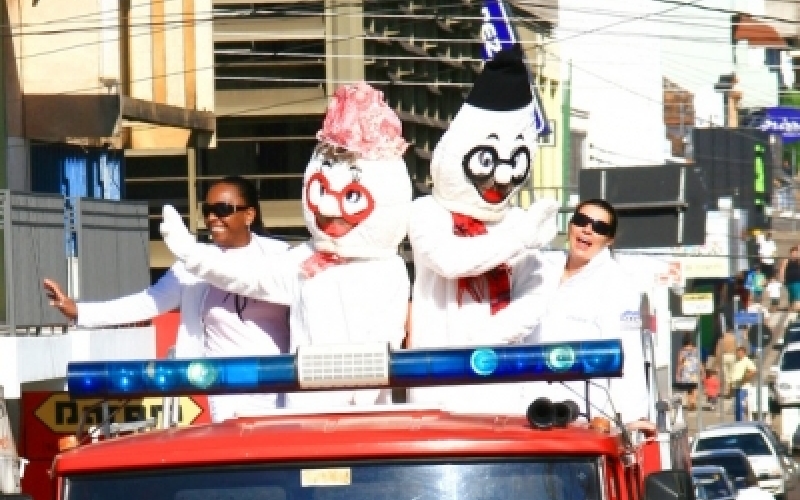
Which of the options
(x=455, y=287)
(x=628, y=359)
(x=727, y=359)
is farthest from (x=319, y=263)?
(x=727, y=359)

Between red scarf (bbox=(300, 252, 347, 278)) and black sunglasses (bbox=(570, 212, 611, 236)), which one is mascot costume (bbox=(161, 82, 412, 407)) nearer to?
red scarf (bbox=(300, 252, 347, 278))

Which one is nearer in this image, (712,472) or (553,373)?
(553,373)

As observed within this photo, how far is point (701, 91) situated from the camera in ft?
221

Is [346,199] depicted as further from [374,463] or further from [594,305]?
[374,463]

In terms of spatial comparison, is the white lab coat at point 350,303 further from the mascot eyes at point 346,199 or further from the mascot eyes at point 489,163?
the mascot eyes at point 489,163

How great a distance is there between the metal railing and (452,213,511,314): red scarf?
9710mm

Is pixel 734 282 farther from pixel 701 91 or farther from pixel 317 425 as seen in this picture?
pixel 317 425

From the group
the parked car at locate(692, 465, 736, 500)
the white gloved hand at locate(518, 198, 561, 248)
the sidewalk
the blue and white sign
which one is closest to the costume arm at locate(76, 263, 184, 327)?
the white gloved hand at locate(518, 198, 561, 248)

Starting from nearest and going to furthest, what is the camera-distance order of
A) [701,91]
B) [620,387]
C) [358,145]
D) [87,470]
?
[87,470] → [358,145] → [620,387] → [701,91]

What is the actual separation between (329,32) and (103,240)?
1699 centimetres

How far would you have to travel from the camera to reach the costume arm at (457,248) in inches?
278

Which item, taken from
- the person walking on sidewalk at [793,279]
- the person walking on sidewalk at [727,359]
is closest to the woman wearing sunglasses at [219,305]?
the person walking on sidewalk at [727,359]

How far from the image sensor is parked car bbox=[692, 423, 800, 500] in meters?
26.8

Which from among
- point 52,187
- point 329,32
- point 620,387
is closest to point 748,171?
point 329,32
